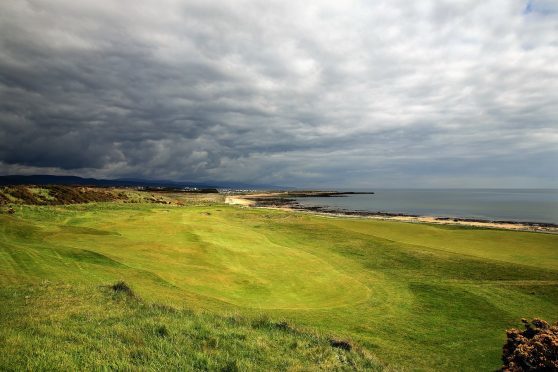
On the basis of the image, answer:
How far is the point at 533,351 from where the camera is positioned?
8125mm

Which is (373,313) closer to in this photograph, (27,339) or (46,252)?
(27,339)

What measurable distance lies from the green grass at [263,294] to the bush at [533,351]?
2.39 meters

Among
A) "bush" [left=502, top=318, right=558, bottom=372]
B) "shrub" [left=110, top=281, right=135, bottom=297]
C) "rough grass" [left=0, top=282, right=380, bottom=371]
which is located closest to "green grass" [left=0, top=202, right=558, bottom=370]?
"rough grass" [left=0, top=282, right=380, bottom=371]

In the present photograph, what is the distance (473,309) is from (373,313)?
5.36m

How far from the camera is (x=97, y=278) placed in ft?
49.3

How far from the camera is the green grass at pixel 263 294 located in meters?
8.03

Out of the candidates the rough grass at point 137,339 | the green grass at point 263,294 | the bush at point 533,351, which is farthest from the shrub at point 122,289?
the bush at point 533,351

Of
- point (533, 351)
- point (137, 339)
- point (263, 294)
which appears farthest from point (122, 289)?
point (533, 351)

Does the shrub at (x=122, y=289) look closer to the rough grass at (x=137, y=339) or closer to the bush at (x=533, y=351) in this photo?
the rough grass at (x=137, y=339)

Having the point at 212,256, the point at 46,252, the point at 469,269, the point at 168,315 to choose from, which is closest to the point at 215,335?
the point at 168,315

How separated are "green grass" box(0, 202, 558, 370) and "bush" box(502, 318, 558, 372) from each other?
239 centimetres

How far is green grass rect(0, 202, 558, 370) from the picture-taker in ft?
26.3

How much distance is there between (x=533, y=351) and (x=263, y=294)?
37.5 feet

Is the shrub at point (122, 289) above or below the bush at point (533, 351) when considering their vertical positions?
below
